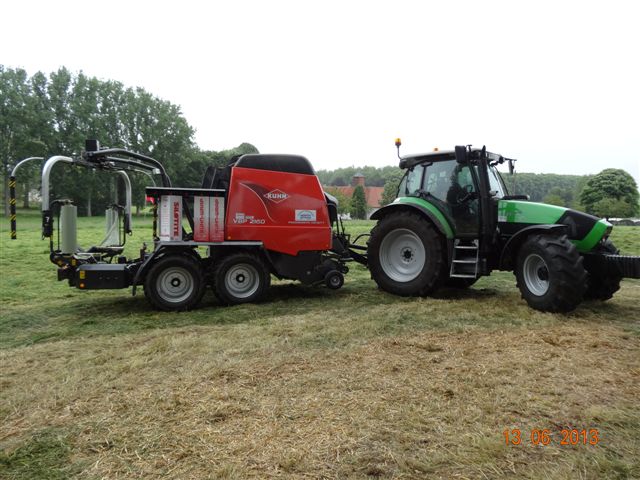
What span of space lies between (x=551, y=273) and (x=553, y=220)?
3.13ft

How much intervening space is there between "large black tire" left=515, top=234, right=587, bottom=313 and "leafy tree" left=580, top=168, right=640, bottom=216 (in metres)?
47.8

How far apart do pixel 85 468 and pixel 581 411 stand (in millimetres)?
2933

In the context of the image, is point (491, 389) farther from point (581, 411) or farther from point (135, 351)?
point (135, 351)

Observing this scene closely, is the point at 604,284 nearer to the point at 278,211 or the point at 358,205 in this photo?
the point at 278,211

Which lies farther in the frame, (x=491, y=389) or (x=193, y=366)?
(x=193, y=366)

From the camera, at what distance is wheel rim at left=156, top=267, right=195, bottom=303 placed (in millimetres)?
6551

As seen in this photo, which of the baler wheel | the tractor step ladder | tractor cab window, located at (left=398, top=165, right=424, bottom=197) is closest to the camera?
the tractor step ladder

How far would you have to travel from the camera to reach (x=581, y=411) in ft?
9.82

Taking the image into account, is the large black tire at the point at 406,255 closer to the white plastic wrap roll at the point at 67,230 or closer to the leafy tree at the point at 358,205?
the white plastic wrap roll at the point at 67,230

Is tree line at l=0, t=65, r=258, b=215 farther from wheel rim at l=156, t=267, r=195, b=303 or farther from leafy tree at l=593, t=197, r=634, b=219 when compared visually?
wheel rim at l=156, t=267, r=195, b=303

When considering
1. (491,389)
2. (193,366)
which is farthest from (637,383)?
(193,366)

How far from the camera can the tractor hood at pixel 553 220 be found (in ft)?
19.2

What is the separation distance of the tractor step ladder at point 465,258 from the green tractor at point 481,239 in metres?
0.01
